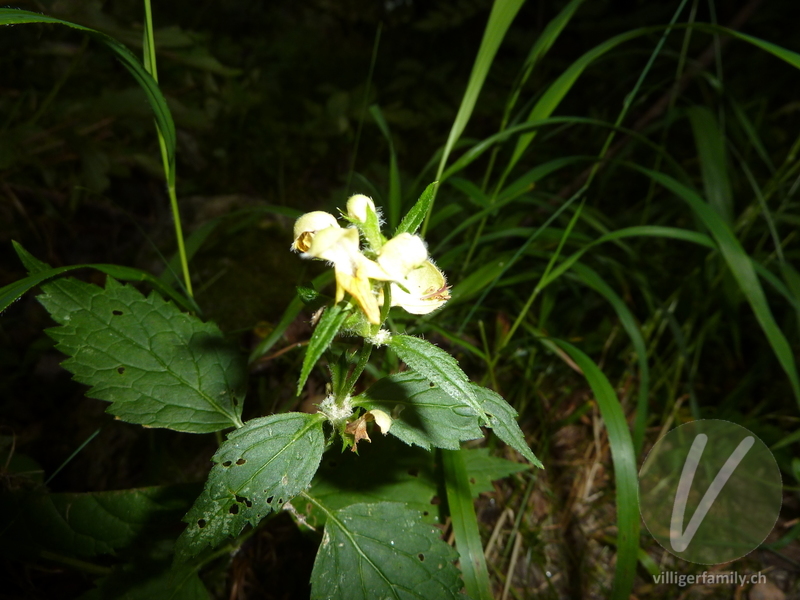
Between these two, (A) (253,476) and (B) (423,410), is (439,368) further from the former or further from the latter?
(A) (253,476)

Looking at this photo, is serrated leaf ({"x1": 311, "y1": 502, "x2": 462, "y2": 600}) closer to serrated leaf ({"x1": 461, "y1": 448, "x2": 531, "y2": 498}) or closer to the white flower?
serrated leaf ({"x1": 461, "y1": 448, "x2": 531, "y2": 498})

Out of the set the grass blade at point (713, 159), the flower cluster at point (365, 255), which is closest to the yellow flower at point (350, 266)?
the flower cluster at point (365, 255)

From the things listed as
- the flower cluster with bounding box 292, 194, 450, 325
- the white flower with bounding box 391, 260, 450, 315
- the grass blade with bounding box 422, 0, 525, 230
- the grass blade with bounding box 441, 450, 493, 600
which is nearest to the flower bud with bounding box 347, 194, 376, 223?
the flower cluster with bounding box 292, 194, 450, 325

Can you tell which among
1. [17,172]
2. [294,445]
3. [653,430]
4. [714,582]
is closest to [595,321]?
[653,430]

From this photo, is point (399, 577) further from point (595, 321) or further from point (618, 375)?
point (595, 321)

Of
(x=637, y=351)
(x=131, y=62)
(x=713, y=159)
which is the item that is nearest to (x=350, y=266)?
(x=131, y=62)

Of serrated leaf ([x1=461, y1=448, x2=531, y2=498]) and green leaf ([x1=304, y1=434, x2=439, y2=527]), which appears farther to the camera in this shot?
serrated leaf ([x1=461, y1=448, x2=531, y2=498])
